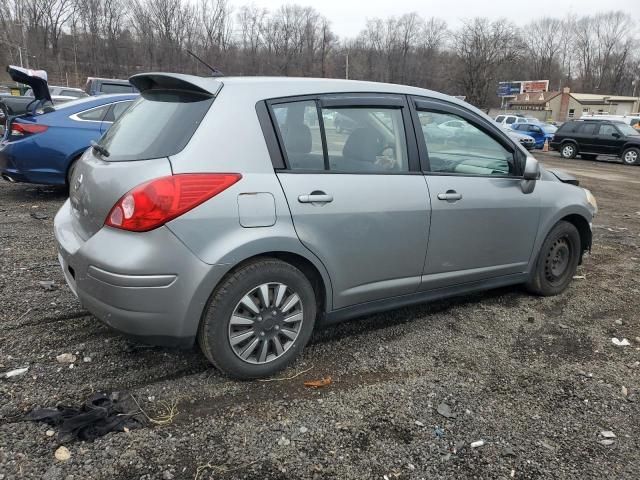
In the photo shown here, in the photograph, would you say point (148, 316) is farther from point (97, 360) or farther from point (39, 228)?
point (39, 228)

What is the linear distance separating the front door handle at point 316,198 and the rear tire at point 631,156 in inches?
878

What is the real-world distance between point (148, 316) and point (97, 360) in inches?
31.1

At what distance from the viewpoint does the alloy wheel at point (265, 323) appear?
2869 mm

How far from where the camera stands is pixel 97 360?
318cm

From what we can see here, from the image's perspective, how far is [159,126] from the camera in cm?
291

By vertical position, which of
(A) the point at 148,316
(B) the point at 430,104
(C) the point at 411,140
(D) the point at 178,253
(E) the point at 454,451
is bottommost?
(E) the point at 454,451

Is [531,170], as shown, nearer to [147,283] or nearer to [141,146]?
[141,146]

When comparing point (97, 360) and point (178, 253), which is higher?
point (178, 253)

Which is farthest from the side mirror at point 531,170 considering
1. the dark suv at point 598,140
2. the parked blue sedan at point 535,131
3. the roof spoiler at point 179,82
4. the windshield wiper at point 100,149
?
the parked blue sedan at point 535,131

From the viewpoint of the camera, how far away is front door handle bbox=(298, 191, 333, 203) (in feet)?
9.60

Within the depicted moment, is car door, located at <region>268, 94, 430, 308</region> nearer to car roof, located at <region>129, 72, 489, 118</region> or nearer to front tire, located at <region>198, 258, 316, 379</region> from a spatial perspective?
car roof, located at <region>129, 72, 489, 118</region>

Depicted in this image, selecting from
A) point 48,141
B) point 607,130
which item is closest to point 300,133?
point 48,141

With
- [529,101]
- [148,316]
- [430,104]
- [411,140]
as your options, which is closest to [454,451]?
[148,316]

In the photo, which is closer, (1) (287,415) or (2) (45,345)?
(1) (287,415)
